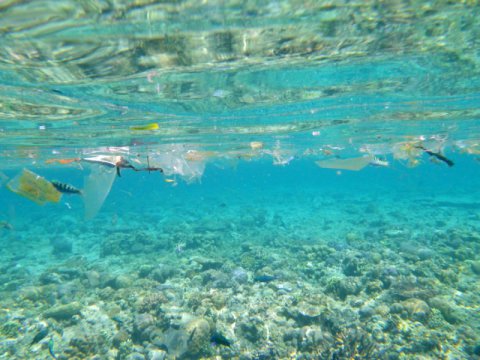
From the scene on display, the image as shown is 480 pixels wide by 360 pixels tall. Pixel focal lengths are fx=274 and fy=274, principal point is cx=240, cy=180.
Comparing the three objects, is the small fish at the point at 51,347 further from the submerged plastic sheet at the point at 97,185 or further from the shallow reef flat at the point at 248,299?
the submerged plastic sheet at the point at 97,185

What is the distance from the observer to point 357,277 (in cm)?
1123

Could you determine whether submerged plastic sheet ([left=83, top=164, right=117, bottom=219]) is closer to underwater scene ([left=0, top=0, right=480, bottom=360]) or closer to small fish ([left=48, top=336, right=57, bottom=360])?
underwater scene ([left=0, top=0, right=480, bottom=360])

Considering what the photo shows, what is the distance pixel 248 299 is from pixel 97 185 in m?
8.71

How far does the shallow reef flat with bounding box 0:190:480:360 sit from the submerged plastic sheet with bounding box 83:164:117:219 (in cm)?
335

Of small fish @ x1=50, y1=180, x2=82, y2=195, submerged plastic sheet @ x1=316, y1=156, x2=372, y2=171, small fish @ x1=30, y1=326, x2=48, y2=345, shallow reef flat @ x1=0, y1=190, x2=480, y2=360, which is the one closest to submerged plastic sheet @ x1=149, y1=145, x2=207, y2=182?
shallow reef flat @ x1=0, y1=190, x2=480, y2=360

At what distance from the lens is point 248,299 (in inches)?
388

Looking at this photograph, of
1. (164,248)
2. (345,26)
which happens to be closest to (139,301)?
(164,248)

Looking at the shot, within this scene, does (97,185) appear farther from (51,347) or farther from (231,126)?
(231,126)

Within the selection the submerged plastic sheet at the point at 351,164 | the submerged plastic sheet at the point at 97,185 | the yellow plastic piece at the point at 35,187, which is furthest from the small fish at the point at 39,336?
the submerged plastic sheet at the point at 351,164

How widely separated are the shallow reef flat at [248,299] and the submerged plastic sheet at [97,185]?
3.35m

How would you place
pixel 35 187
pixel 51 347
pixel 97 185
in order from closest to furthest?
pixel 35 187 → pixel 51 347 → pixel 97 185

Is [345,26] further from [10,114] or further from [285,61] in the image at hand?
[10,114]

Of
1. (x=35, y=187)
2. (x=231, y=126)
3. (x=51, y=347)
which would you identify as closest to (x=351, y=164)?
(x=231, y=126)

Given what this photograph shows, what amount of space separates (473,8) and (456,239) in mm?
13243
